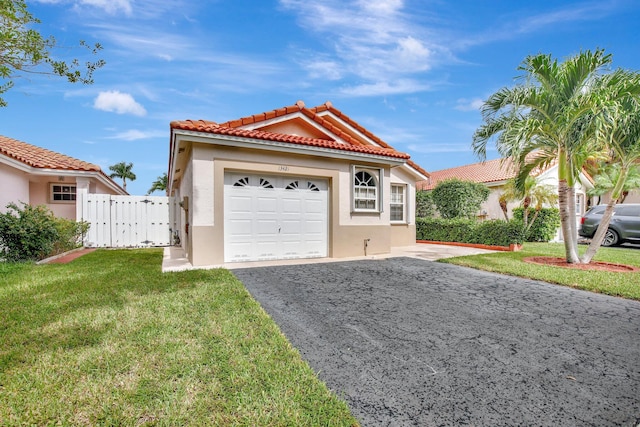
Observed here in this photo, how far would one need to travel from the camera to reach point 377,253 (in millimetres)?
11078

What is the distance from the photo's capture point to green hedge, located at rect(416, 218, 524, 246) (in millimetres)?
12758

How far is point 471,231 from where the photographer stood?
14594 millimetres

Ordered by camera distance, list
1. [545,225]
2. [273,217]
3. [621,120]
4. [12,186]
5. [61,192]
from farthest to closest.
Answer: [545,225] < [61,192] < [12,186] < [273,217] < [621,120]

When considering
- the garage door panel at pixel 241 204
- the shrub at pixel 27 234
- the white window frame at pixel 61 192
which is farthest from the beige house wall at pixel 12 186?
the garage door panel at pixel 241 204

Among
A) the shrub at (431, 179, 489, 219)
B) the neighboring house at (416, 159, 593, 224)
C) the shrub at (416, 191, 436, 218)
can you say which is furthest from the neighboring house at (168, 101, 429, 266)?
the neighboring house at (416, 159, 593, 224)

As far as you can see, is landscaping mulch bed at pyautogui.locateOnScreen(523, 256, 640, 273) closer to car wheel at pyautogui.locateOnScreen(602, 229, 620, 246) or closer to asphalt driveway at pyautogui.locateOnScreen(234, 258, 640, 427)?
asphalt driveway at pyautogui.locateOnScreen(234, 258, 640, 427)

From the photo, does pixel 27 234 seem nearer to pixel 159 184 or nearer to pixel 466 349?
pixel 466 349

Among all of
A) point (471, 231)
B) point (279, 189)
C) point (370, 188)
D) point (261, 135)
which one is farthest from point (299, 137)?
point (471, 231)

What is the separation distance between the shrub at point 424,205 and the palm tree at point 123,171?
139 ft

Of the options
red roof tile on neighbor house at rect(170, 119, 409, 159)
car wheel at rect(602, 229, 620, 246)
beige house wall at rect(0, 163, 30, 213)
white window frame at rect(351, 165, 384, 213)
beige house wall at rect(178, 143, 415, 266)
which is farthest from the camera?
car wheel at rect(602, 229, 620, 246)

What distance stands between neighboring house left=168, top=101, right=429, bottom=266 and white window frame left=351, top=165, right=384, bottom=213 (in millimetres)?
34

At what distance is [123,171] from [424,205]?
141ft

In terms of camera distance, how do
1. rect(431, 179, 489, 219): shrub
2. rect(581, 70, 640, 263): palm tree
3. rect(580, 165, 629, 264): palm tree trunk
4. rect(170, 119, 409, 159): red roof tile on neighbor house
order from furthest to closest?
rect(431, 179, 489, 219): shrub, rect(580, 165, 629, 264): palm tree trunk, rect(170, 119, 409, 159): red roof tile on neighbor house, rect(581, 70, 640, 263): palm tree

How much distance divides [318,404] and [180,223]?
527 inches
